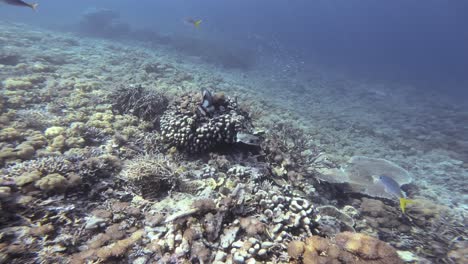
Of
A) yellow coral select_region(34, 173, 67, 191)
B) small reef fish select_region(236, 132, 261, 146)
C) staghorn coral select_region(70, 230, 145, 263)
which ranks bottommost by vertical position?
staghorn coral select_region(70, 230, 145, 263)

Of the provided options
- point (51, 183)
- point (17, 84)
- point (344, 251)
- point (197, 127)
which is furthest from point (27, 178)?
point (17, 84)

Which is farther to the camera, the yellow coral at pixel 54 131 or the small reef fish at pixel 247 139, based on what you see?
the small reef fish at pixel 247 139

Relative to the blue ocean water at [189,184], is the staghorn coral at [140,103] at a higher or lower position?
higher

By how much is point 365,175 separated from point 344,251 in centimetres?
500

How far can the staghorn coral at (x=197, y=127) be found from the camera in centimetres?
561

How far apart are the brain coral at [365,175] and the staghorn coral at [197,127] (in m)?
2.92

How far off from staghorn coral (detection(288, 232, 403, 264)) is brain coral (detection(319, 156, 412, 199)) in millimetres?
3309

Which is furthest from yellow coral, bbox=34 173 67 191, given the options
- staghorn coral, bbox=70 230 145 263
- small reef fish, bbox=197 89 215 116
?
small reef fish, bbox=197 89 215 116

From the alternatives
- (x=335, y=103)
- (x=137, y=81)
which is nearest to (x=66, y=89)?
(x=137, y=81)

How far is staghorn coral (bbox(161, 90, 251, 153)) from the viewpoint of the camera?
5605mm

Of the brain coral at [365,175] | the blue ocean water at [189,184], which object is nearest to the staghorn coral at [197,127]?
the blue ocean water at [189,184]

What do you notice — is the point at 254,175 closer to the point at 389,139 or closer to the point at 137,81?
the point at 137,81

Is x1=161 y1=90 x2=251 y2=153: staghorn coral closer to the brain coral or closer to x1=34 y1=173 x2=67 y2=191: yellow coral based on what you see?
x1=34 y1=173 x2=67 y2=191: yellow coral

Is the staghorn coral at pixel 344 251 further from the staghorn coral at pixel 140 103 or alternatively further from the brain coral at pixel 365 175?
the staghorn coral at pixel 140 103
